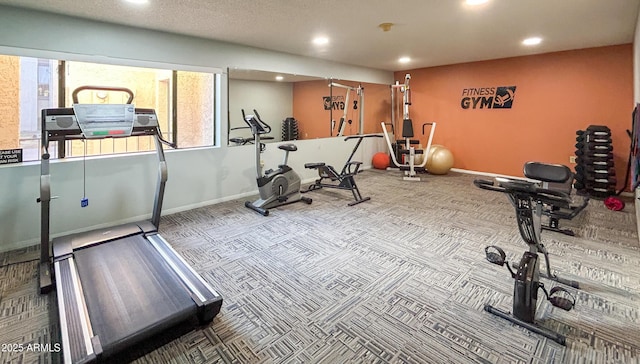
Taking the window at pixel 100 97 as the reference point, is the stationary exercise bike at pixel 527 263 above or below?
below

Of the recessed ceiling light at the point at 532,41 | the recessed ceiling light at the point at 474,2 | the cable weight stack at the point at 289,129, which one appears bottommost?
the cable weight stack at the point at 289,129

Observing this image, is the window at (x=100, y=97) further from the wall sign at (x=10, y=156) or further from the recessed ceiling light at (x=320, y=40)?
the recessed ceiling light at (x=320, y=40)

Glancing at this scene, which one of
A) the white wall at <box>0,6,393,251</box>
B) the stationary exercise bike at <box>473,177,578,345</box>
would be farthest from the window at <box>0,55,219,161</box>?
the stationary exercise bike at <box>473,177,578,345</box>

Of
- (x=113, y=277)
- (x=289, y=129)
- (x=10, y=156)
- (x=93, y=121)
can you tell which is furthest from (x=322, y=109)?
(x=113, y=277)

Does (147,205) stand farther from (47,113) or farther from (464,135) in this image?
(464,135)

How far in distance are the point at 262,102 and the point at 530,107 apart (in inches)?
200

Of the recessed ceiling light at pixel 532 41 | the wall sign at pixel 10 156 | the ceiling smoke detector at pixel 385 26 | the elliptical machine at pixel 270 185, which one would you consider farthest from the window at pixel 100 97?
the recessed ceiling light at pixel 532 41

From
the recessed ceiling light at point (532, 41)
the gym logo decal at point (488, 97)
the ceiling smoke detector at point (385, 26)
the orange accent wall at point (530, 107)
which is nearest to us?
the ceiling smoke detector at point (385, 26)

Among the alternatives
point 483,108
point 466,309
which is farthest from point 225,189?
point 483,108

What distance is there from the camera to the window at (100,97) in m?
3.72

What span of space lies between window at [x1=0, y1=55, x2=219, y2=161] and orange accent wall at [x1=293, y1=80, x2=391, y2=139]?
6.02 feet

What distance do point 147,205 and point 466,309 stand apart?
12.4 feet

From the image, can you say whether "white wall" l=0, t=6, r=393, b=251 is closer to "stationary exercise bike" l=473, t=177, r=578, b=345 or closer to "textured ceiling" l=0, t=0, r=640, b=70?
"textured ceiling" l=0, t=0, r=640, b=70

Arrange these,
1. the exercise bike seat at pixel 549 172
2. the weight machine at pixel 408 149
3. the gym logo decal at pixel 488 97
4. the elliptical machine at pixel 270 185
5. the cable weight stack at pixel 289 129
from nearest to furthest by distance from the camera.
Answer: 1. the exercise bike seat at pixel 549 172
2. the elliptical machine at pixel 270 185
3. the cable weight stack at pixel 289 129
4. the gym logo decal at pixel 488 97
5. the weight machine at pixel 408 149
